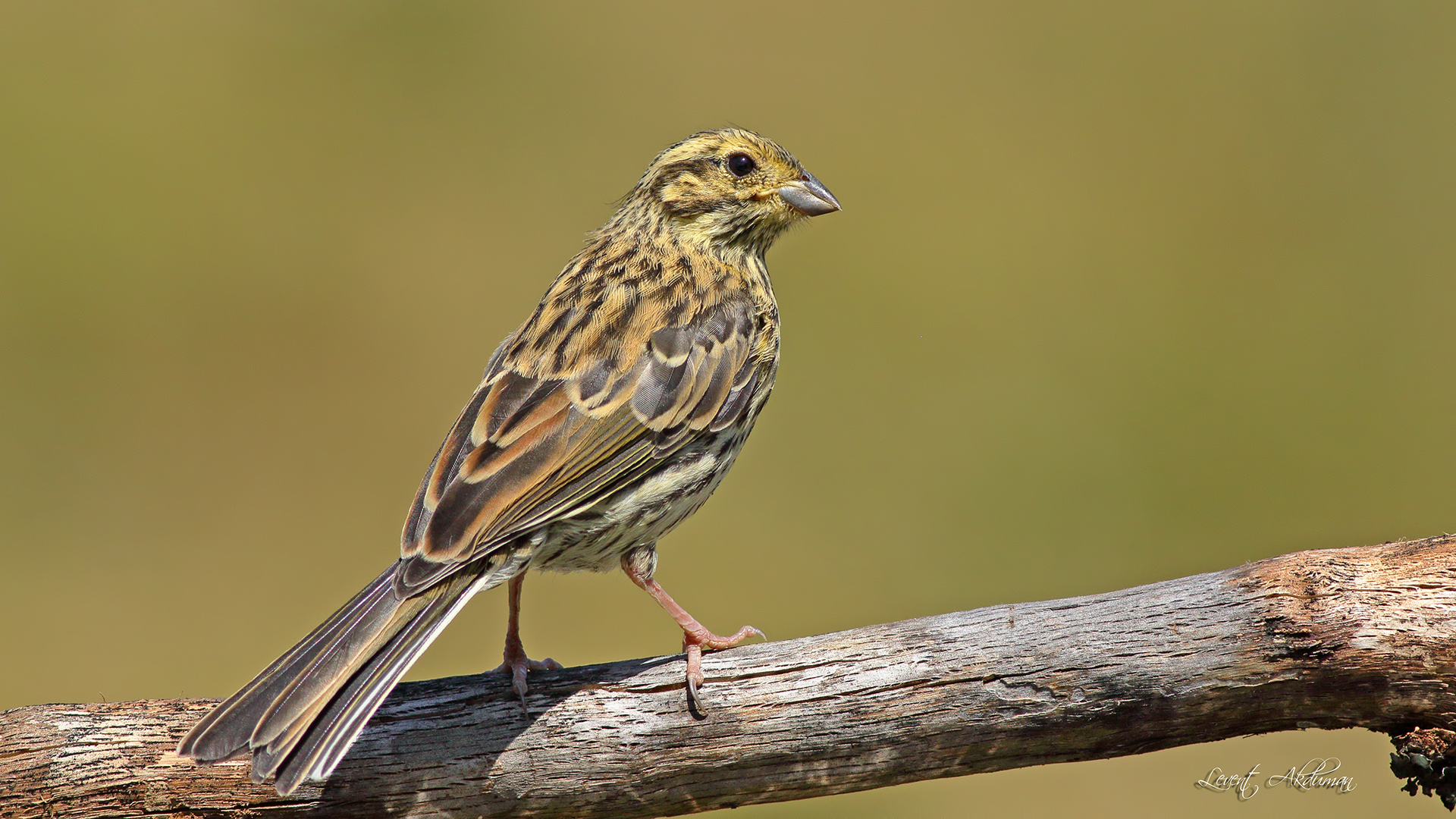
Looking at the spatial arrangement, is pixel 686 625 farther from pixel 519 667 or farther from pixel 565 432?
pixel 565 432

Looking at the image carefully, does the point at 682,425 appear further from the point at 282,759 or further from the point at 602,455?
the point at 282,759

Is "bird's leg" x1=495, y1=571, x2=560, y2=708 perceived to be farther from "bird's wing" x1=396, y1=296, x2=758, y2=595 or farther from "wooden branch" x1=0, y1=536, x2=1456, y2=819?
"bird's wing" x1=396, y1=296, x2=758, y2=595

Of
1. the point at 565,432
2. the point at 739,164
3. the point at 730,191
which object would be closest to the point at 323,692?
the point at 565,432

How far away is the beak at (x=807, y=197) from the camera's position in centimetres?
471

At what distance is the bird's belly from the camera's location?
3.61 m

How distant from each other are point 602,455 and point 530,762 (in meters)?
0.95

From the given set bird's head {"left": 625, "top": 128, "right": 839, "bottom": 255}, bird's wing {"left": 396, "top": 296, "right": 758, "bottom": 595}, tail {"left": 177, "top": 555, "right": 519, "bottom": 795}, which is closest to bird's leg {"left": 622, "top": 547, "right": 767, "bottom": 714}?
bird's wing {"left": 396, "top": 296, "right": 758, "bottom": 595}

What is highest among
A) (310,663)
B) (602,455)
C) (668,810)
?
(602,455)

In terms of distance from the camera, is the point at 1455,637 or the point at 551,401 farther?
the point at 551,401

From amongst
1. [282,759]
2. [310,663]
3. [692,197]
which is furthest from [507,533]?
[692,197]

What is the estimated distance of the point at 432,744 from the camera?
130 inches

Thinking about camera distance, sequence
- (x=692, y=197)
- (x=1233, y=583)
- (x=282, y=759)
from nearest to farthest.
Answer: (x=282, y=759) → (x=1233, y=583) → (x=692, y=197)

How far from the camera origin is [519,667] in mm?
3506

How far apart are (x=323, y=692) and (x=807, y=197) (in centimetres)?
282
